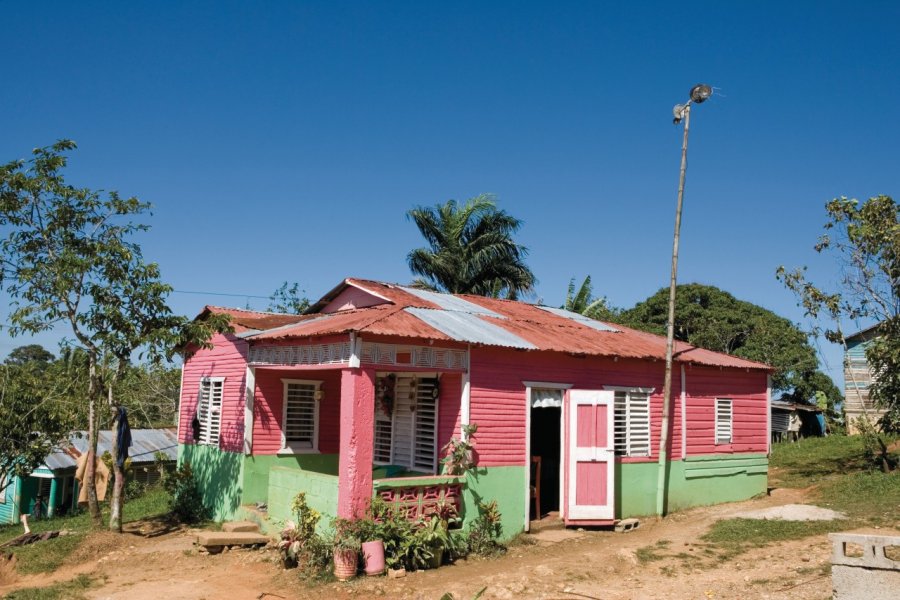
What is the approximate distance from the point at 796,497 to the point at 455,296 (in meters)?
8.43

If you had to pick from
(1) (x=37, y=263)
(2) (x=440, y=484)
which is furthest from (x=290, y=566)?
(1) (x=37, y=263)

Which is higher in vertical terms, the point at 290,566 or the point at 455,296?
the point at 455,296

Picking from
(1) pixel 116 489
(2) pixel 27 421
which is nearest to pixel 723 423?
(1) pixel 116 489

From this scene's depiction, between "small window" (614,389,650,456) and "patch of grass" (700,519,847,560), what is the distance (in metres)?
1.91

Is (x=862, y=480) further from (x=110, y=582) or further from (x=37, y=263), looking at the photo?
(x=37, y=263)

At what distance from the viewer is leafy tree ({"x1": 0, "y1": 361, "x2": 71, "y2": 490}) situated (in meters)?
16.8

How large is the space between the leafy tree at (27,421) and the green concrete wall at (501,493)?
11099 mm

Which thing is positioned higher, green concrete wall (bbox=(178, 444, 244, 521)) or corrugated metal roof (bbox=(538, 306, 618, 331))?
corrugated metal roof (bbox=(538, 306, 618, 331))

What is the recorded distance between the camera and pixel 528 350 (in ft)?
38.3

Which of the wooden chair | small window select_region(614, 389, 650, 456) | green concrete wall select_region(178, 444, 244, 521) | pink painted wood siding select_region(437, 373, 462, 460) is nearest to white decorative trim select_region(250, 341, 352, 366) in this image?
green concrete wall select_region(178, 444, 244, 521)

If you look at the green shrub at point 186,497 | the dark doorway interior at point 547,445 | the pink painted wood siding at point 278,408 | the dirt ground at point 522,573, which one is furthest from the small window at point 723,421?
the green shrub at point 186,497

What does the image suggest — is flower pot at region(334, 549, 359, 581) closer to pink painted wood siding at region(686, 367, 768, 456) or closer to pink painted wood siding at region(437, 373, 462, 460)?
pink painted wood siding at region(437, 373, 462, 460)

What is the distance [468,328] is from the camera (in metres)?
11.8

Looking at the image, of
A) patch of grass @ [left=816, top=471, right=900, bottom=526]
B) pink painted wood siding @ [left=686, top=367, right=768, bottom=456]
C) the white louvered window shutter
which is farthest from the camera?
pink painted wood siding @ [left=686, top=367, right=768, bottom=456]
